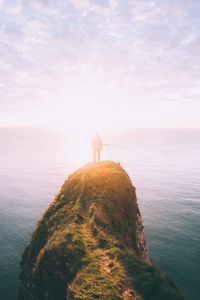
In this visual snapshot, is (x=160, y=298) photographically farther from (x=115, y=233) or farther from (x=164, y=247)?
(x=164, y=247)

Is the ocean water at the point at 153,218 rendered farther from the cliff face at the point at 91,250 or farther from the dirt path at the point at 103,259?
the dirt path at the point at 103,259

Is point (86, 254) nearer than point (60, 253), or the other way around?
point (86, 254)

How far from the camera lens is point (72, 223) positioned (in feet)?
72.0

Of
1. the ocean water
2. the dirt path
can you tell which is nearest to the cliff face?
the dirt path

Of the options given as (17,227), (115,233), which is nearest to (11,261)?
(17,227)

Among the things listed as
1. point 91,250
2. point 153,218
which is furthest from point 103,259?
point 153,218

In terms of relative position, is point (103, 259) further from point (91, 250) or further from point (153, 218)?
point (153, 218)

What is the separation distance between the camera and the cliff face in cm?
1386

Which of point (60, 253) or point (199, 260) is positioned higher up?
point (60, 253)

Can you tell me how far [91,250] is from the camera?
1798 cm

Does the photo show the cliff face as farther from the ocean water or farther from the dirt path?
the ocean water

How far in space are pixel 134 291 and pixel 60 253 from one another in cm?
751

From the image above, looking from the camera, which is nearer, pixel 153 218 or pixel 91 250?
pixel 91 250

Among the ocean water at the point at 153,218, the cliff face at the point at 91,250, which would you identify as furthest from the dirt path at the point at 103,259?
the ocean water at the point at 153,218
